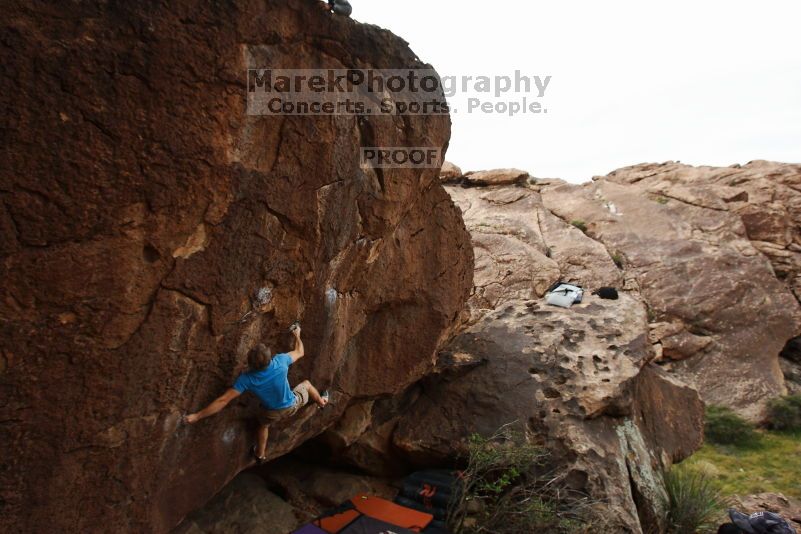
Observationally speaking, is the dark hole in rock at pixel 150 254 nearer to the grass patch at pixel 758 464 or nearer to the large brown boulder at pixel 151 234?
the large brown boulder at pixel 151 234

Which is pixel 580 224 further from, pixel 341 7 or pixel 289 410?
pixel 289 410

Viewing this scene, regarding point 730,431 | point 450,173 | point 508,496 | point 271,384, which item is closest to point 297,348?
point 271,384

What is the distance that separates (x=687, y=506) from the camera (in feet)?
21.5

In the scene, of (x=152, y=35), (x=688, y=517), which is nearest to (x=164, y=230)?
(x=152, y=35)

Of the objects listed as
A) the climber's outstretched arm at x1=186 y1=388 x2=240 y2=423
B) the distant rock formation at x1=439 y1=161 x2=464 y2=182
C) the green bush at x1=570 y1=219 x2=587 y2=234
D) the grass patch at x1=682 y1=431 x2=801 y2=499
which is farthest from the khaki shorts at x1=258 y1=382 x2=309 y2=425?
the distant rock formation at x1=439 y1=161 x2=464 y2=182

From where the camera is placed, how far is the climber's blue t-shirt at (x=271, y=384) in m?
3.88

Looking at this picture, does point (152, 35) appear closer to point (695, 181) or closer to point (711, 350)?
point (711, 350)

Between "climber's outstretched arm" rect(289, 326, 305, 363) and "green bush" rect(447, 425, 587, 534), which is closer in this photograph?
"climber's outstretched arm" rect(289, 326, 305, 363)

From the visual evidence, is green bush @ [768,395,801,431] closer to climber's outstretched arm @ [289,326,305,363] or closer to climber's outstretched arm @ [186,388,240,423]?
climber's outstretched arm @ [289,326,305,363]

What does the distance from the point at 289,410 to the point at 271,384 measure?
0.40m

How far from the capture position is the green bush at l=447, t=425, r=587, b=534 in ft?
17.7

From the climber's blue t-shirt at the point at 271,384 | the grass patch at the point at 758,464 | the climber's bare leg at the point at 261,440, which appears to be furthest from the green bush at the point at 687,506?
the climber's blue t-shirt at the point at 271,384

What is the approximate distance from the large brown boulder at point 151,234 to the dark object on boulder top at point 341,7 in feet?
0.39

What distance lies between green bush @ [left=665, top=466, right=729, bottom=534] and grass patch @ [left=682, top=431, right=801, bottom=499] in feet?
8.25
